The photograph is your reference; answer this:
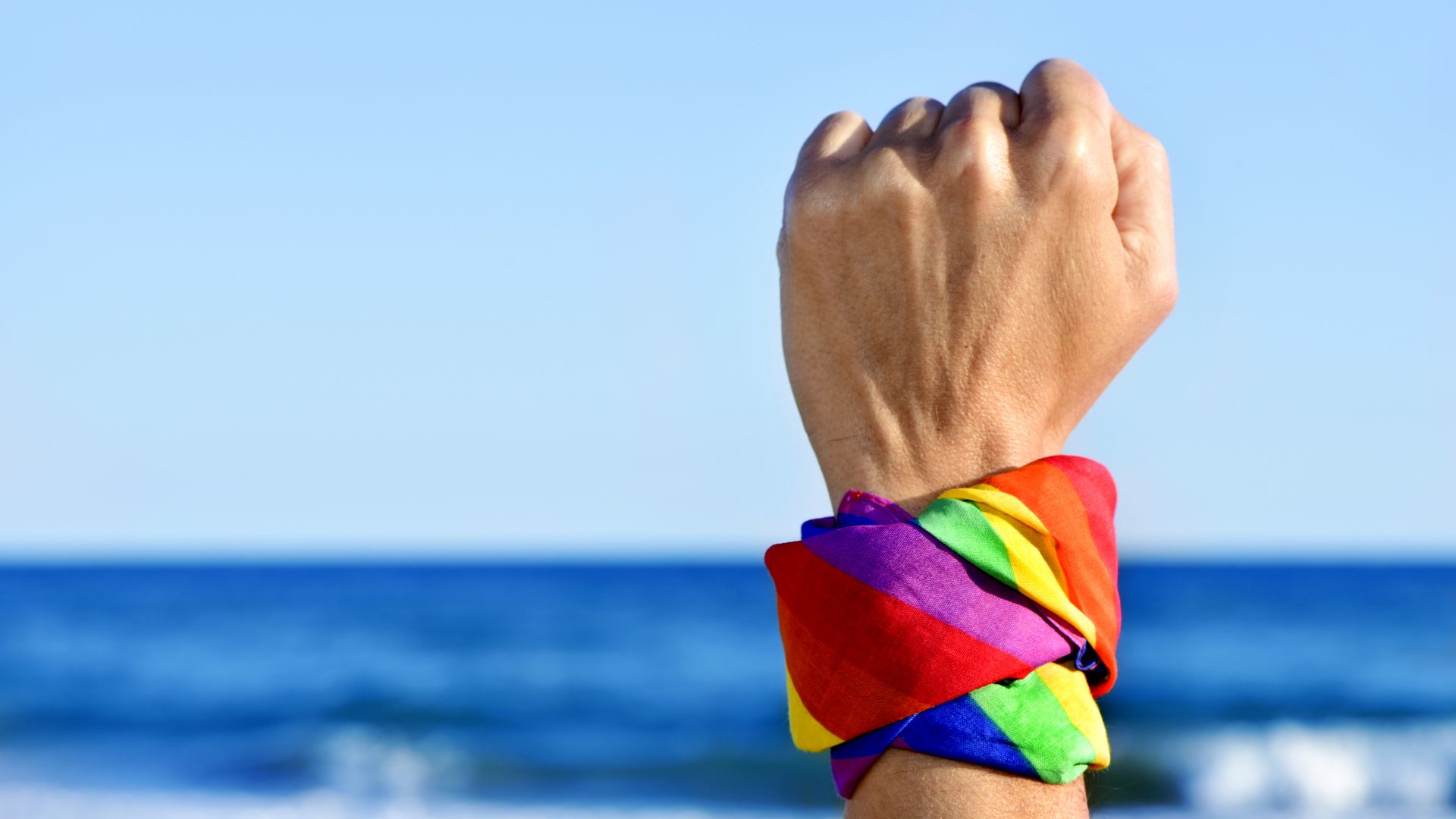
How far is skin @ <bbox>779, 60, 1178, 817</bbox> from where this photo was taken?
645 mm

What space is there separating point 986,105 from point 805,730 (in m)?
0.32

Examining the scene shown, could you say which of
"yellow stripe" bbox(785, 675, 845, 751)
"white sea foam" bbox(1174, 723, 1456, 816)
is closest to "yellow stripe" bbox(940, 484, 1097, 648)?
"yellow stripe" bbox(785, 675, 845, 751)

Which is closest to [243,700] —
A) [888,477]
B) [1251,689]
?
[1251,689]

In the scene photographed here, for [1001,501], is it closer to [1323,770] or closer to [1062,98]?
[1062,98]

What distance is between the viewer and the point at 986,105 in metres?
0.67

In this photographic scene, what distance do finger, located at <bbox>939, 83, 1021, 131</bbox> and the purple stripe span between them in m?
0.20

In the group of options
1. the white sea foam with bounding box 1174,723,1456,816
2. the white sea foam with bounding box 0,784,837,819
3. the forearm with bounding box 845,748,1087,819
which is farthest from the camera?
the white sea foam with bounding box 1174,723,1456,816

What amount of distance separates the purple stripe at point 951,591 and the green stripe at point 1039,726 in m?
0.02

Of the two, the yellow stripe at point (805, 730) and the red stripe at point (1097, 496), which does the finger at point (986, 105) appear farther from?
the yellow stripe at point (805, 730)

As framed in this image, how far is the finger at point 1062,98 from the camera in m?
0.66

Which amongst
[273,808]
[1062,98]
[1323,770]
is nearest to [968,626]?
[1062,98]

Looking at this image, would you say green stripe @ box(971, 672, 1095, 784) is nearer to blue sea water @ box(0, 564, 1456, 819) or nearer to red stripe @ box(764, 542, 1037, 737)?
red stripe @ box(764, 542, 1037, 737)

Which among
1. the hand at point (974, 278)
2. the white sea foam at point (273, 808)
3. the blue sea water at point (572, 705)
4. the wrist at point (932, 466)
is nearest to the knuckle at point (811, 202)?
the hand at point (974, 278)

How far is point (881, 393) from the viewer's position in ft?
2.16
